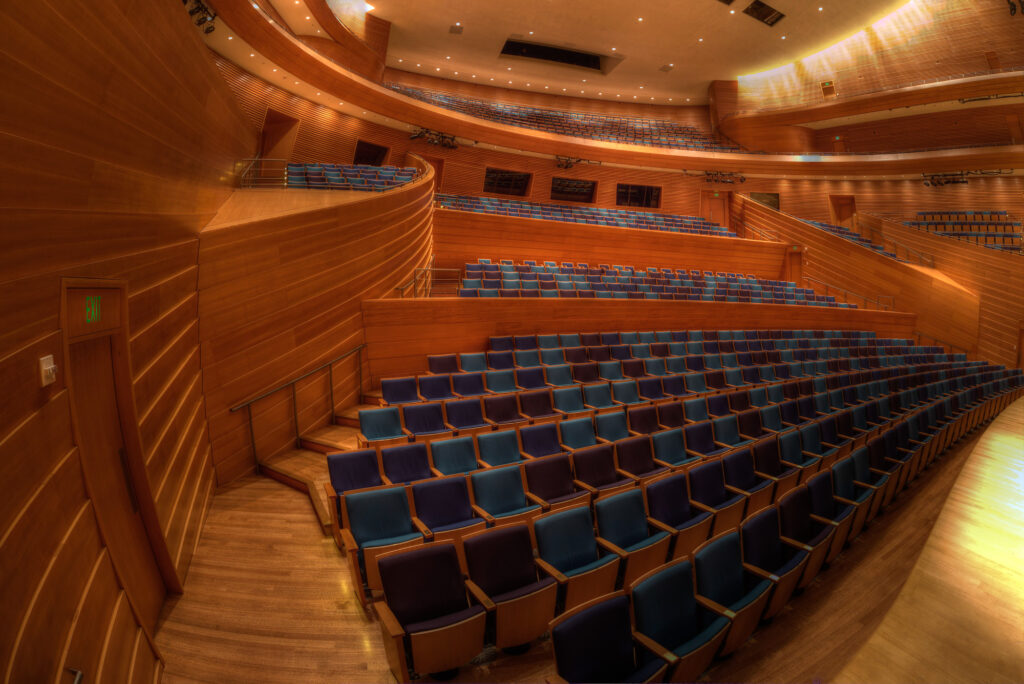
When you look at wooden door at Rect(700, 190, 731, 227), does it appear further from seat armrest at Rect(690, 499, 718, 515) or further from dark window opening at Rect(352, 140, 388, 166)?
seat armrest at Rect(690, 499, 718, 515)

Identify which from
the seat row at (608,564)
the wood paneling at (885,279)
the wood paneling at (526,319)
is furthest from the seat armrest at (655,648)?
the wood paneling at (885,279)

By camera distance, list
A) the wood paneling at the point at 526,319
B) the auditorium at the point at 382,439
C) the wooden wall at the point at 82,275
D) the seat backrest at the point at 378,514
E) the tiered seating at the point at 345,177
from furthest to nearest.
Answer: the tiered seating at the point at 345,177
the wood paneling at the point at 526,319
the seat backrest at the point at 378,514
the auditorium at the point at 382,439
the wooden wall at the point at 82,275

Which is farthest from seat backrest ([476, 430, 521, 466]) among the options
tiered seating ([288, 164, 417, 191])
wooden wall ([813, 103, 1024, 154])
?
wooden wall ([813, 103, 1024, 154])

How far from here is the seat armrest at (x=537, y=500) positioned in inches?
63.8

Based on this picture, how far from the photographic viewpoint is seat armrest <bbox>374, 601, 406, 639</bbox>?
1024 mm

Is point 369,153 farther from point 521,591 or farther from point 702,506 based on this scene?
point 521,591

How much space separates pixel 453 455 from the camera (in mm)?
1901

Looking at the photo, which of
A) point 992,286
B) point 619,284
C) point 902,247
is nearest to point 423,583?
point 619,284

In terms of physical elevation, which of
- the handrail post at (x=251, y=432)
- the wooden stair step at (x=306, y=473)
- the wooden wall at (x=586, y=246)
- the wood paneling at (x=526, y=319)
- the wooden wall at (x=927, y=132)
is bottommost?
the wooden stair step at (x=306, y=473)

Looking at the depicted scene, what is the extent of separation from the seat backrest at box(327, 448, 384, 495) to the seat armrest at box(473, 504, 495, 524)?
1.21 feet

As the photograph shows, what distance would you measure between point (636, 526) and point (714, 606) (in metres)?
0.40

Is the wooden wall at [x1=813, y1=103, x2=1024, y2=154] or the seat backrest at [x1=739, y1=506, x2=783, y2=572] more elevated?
the wooden wall at [x1=813, y1=103, x2=1024, y2=154]

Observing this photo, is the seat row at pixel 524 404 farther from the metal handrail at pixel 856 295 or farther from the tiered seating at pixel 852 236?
the tiered seating at pixel 852 236

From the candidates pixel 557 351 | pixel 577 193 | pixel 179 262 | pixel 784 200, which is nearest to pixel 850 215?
pixel 784 200
